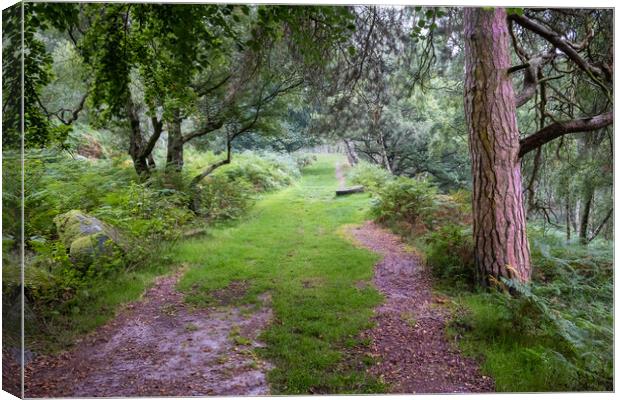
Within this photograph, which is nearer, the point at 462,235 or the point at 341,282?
the point at 341,282

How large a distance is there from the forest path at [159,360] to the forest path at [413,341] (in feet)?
2.31

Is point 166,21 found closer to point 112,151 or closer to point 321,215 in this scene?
point 112,151

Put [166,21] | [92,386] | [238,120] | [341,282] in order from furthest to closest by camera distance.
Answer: [238,120]
[341,282]
[166,21]
[92,386]

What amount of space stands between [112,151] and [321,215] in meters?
1.51

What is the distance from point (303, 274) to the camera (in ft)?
8.91

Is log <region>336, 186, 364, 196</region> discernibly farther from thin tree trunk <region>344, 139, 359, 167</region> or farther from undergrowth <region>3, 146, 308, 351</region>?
undergrowth <region>3, 146, 308, 351</region>

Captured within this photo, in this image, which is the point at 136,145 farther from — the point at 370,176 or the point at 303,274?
the point at 370,176

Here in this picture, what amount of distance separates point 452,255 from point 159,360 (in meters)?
2.07

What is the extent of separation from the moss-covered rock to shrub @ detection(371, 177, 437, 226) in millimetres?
1840

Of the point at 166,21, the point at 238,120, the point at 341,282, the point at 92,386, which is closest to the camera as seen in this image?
the point at 92,386

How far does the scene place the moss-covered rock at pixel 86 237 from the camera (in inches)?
98.5

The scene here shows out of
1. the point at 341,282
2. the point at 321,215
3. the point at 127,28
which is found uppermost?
the point at 127,28

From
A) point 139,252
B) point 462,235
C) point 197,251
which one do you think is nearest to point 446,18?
point 462,235

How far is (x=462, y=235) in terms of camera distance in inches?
123
